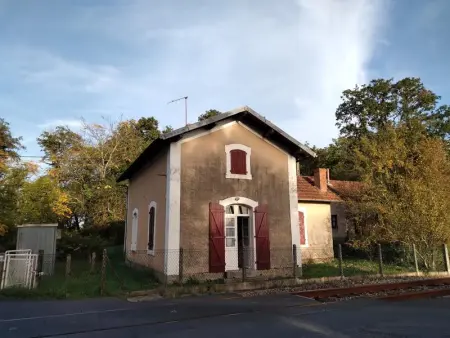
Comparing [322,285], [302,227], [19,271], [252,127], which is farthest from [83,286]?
[302,227]

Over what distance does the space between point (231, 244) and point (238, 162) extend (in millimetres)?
3135

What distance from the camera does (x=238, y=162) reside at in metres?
14.2

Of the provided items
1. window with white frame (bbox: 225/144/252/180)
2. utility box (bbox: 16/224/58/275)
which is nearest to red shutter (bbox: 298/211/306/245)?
window with white frame (bbox: 225/144/252/180)

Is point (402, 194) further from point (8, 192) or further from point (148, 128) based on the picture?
point (148, 128)

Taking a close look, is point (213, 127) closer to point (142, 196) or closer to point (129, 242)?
point (142, 196)

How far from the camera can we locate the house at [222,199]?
1280 cm

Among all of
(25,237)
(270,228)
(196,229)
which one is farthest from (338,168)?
(25,237)

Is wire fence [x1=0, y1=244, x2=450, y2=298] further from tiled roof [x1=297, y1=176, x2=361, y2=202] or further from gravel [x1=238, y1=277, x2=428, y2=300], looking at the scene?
tiled roof [x1=297, y1=176, x2=361, y2=202]

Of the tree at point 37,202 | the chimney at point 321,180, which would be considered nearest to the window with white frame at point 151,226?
the tree at point 37,202

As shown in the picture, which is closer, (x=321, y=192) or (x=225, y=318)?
(x=225, y=318)

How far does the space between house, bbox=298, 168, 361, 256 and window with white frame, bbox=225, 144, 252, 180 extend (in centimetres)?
694

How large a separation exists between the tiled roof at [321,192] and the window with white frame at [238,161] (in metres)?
6.94

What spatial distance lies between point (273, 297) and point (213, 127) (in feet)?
21.8

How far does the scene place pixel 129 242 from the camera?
19141mm
